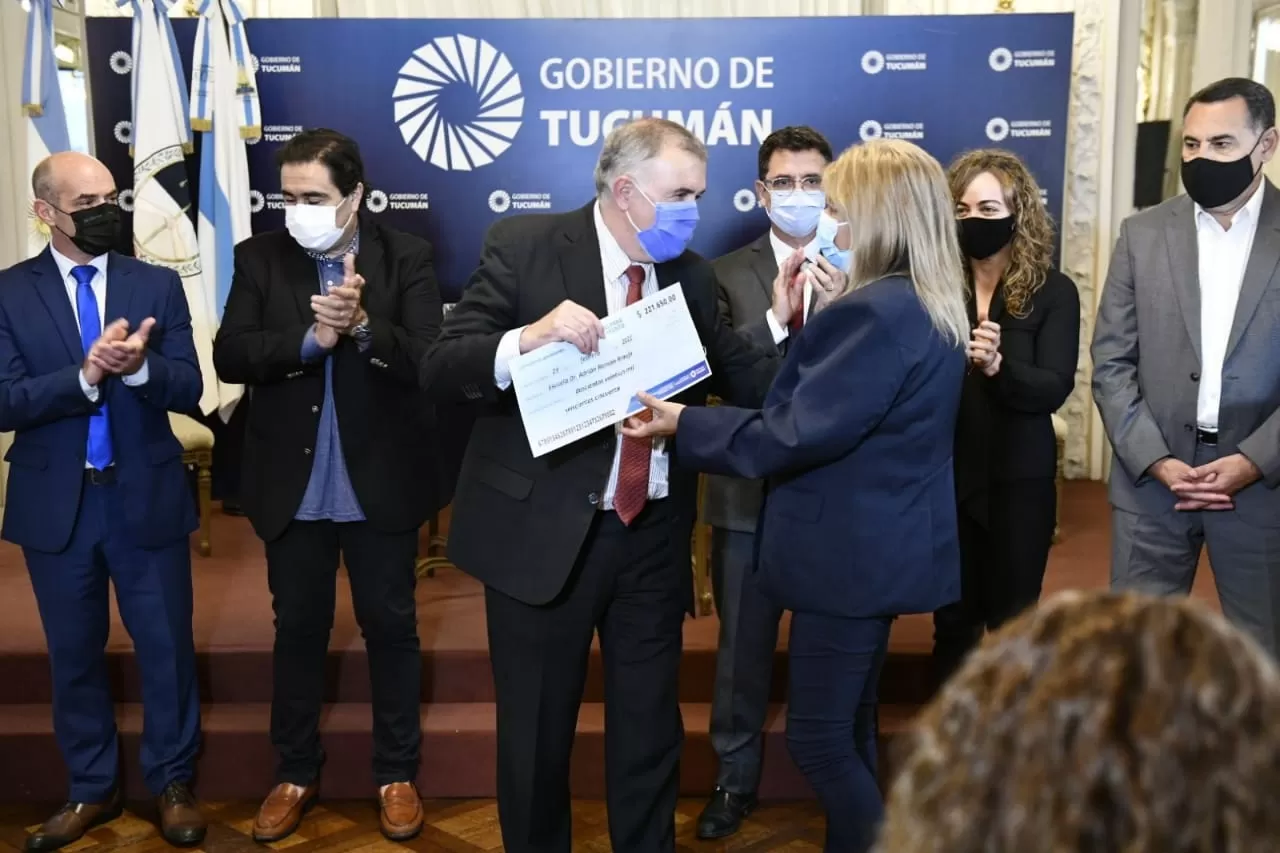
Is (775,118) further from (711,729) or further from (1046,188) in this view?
(711,729)

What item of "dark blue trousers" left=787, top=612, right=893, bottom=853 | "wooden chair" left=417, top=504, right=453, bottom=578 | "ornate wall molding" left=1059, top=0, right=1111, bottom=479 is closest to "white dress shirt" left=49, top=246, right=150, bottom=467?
"dark blue trousers" left=787, top=612, right=893, bottom=853

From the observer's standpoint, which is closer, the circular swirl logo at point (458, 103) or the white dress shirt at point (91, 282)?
the white dress shirt at point (91, 282)

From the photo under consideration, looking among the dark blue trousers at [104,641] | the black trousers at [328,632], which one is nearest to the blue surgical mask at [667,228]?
the black trousers at [328,632]

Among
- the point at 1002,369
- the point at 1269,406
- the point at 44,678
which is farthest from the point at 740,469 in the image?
the point at 44,678

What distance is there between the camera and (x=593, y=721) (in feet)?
12.1

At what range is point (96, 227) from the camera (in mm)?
3068

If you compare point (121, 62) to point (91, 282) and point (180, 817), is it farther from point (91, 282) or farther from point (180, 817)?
point (180, 817)

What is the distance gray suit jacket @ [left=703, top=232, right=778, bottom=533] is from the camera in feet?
10.6

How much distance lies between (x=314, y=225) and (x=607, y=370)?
1052 mm

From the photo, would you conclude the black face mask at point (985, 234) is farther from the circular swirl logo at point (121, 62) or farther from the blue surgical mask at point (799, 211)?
the circular swirl logo at point (121, 62)

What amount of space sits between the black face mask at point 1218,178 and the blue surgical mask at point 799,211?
2.87 feet

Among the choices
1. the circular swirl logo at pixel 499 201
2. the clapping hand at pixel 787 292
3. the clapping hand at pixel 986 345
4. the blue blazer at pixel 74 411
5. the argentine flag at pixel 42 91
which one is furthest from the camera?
the circular swirl logo at pixel 499 201

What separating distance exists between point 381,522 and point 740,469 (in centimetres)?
112

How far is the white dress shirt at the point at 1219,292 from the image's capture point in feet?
9.82
